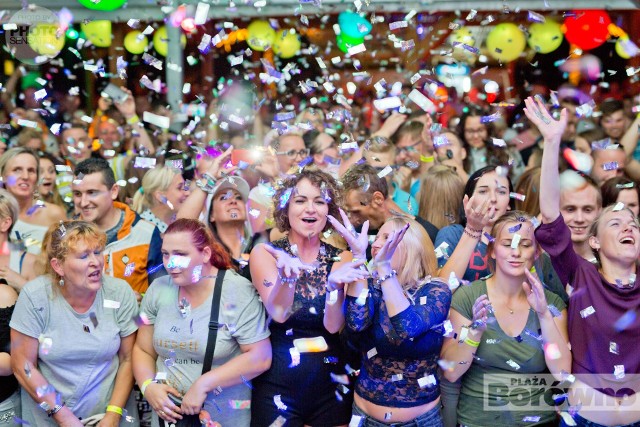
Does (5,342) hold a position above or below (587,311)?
below

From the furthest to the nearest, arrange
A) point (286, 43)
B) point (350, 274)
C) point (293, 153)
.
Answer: point (286, 43), point (293, 153), point (350, 274)

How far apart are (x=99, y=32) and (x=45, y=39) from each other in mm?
706

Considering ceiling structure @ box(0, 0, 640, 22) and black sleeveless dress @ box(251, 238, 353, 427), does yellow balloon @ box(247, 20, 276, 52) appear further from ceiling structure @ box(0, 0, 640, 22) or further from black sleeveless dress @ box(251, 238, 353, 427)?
black sleeveless dress @ box(251, 238, 353, 427)

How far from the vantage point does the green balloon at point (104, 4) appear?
6297mm

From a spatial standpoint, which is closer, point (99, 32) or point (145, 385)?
point (145, 385)

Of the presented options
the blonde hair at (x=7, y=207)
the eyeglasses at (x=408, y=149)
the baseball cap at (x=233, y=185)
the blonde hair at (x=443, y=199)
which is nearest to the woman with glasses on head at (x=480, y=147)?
the eyeglasses at (x=408, y=149)

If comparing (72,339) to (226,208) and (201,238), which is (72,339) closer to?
Result: (201,238)

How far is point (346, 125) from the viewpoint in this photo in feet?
20.4

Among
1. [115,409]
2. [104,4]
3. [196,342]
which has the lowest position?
[115,409]

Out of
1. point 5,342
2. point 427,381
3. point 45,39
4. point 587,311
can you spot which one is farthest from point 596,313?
point 45,39

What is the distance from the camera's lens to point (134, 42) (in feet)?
23.6

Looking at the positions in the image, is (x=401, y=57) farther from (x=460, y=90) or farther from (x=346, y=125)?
(x=346, y=125)

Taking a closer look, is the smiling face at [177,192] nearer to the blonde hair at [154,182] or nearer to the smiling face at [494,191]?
the blonde hair at [154,182]

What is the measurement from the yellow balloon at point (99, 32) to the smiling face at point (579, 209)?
4530mm
